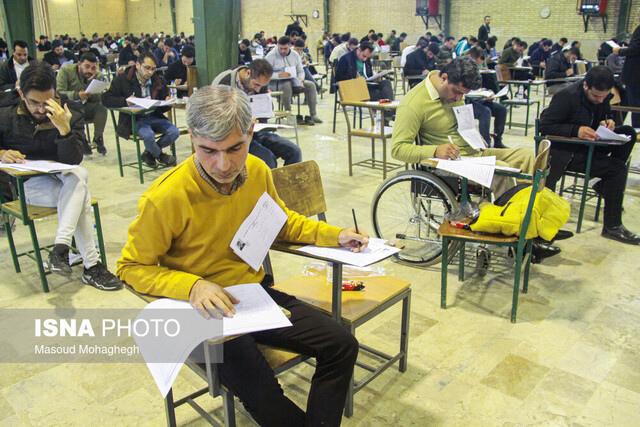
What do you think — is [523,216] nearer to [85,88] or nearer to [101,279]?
[101,279]

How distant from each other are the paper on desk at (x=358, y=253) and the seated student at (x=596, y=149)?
2273 millimetres

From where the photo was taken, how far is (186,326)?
1.29 meters

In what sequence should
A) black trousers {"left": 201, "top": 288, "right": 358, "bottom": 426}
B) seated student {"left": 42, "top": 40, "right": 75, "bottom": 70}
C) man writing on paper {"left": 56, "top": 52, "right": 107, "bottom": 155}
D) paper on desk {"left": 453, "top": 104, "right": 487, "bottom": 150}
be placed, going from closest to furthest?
black trousers {"left": 201, "top": 288, "right": 358, "bottom": 426}, paper on desk {"left": 453, "top": 104, "right": 487, "bottom": 150}, man writing on paper {"left": 56, "top": 52, "right": 107, "bottom": 155}, seated student {"left": 42, "top": 40, "right": 75, "bottom": 70}

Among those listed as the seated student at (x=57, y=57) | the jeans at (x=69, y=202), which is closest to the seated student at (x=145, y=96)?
the jeans at (x=69, y=202)

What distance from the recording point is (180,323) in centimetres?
131

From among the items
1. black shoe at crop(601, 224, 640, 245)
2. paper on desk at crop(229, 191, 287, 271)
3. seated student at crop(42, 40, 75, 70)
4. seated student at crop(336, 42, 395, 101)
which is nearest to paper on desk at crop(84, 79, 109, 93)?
seated student at crop(336, 42, 395, 101)

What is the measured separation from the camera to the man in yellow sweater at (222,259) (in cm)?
138

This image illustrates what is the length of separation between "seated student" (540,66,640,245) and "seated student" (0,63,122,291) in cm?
295

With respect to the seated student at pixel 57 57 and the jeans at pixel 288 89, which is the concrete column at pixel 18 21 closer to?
the seated student at pixel 57 57

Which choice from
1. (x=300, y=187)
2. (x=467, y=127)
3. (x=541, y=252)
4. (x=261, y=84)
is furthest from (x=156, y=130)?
(x=541, y=252)

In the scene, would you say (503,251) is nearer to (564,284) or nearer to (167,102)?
(564,284)

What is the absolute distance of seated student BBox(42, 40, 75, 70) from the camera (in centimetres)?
847

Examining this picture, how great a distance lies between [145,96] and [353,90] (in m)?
2.06

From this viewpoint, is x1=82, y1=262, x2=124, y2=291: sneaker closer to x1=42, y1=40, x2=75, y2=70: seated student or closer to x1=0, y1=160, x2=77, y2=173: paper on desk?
x1=0, y1=160, x2=77, y2=173: paper on desk
